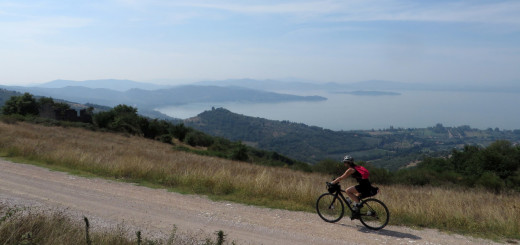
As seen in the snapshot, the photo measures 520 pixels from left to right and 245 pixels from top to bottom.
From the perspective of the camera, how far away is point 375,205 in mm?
7926

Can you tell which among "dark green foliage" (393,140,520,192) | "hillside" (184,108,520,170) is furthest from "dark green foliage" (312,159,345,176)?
"hillside" (184,108,520,170)

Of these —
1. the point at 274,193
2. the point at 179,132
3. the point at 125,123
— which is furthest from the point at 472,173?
the point at 125,123

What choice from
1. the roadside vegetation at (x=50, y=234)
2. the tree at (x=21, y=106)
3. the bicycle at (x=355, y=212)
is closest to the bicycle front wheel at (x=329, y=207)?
the bicycle at (x=355, y=212)

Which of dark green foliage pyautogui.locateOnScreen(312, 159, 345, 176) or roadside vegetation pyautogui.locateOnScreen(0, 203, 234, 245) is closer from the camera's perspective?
roadside vegetation pyautogui.locateOnScreen(0, 203, 234, 245)

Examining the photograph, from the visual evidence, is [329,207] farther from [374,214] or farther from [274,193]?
[274,193]

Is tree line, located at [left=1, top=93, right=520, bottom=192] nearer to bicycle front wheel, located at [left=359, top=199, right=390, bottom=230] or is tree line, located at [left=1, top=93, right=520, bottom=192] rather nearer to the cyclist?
bicycle front wheel, located at [left=359, top=199, right=390, bottom=230]

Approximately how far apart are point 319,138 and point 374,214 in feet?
393

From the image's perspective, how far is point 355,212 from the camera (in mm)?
7621

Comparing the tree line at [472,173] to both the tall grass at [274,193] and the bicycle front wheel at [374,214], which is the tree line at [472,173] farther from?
the bicycle front wheel at [374,214]

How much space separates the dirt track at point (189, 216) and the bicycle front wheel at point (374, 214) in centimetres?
18

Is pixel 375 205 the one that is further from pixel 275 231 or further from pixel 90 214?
pixel 90 214

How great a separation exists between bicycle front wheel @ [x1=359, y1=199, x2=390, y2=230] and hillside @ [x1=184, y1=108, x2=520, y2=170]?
8984 cm

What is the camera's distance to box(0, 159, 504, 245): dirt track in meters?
6.75

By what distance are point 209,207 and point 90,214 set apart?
2.65 m
